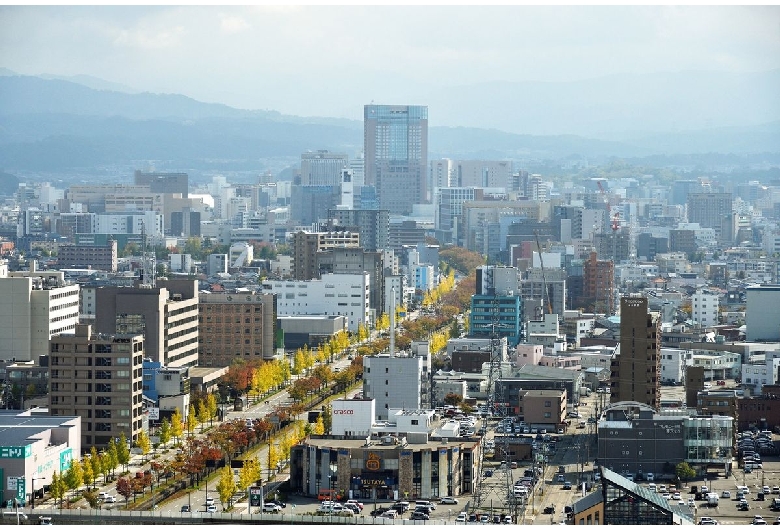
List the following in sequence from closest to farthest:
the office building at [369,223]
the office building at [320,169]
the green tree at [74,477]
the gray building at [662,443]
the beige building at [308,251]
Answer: the green tree at [74,477]
the gray building at [662,443]
the beige building at [308,251]
the office building at [369,223]
the office building at [320,169]

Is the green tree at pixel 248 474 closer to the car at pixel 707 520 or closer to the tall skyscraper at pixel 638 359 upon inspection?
the car at pixel 707 520

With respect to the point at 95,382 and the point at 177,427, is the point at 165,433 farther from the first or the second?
Answer: the point at 95,382

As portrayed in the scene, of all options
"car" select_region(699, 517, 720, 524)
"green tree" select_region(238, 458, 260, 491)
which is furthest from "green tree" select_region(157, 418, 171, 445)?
"car" select_region(699, 517, 720, 524)

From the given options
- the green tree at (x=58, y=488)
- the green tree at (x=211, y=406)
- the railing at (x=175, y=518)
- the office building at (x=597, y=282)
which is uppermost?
the office building at (x=597, y=282)

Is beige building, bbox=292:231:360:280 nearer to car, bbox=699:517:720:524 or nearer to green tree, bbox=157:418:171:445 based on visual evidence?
green tree, bbox=157:418:171:445

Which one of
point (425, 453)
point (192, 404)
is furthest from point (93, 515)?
point (192, 404)

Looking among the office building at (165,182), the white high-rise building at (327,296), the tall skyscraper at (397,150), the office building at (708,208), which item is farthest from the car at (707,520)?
the tall skyscraper at (397,150)

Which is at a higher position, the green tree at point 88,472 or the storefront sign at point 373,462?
the storefront sign at point 373,462
